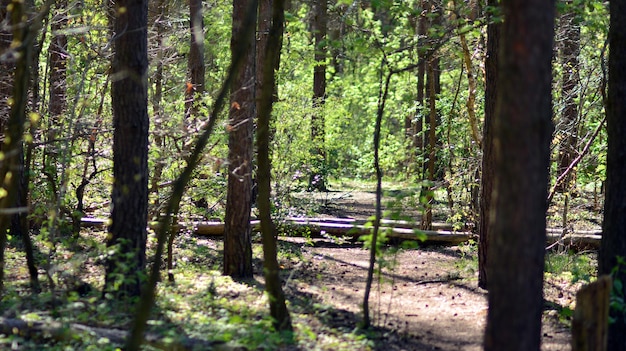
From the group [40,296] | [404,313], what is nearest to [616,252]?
[404,313]

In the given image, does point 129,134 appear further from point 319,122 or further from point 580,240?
point 319,122

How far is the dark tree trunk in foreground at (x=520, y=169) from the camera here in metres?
4.46

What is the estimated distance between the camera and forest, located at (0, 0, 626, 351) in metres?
4.75

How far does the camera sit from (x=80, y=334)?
6.68m

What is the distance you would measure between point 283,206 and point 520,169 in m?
9.79

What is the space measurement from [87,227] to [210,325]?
8.67 meters

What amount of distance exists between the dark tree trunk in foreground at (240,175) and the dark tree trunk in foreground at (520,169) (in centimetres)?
694

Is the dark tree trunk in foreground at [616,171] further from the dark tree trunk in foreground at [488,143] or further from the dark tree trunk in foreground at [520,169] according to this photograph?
the dark tree trunk in foreground at [488,143]

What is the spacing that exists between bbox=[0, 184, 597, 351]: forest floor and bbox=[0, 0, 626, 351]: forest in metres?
0.04

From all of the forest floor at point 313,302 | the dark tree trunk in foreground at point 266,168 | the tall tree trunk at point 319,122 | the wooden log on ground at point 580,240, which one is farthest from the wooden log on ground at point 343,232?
the dark tree trunk in foreground at point 266,168

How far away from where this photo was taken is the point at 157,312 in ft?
26.8

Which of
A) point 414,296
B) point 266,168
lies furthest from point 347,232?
point 266,168

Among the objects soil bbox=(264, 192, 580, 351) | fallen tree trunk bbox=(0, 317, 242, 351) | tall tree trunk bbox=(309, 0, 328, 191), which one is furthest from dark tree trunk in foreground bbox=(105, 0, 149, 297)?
tall tree trunk bbox=(309, 0, 328, 191)

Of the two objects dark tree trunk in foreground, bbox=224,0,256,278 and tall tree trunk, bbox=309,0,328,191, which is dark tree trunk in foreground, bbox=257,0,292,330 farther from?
tall tree trunk, bbox=309,0,328,191
